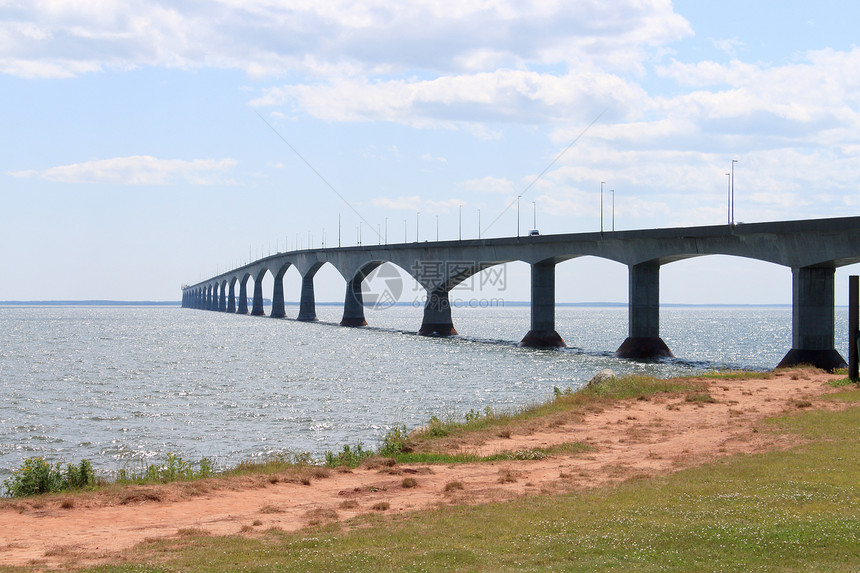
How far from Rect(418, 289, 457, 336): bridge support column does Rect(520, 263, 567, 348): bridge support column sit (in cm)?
1976

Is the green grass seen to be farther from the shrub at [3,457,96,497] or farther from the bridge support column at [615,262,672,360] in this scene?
the bridge support column at [615,262,672,360]

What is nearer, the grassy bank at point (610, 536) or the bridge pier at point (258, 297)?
the grassy bank at point (610, 536)

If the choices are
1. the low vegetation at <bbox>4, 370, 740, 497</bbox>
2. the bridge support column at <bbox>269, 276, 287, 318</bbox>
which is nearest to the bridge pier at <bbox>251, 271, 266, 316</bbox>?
the bridge support column at <bbox>269, 276, 287, 318</bbox>

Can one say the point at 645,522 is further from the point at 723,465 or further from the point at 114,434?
the point at 114,434

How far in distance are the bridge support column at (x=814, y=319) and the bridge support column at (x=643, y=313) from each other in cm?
1363

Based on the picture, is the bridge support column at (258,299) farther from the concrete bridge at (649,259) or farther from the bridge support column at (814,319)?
the bridge support column at (814,319)

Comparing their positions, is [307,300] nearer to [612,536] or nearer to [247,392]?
[247,392]

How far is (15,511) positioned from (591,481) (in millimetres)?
9843

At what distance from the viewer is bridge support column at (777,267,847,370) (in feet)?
142

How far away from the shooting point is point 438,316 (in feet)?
293

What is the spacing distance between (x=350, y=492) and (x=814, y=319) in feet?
117

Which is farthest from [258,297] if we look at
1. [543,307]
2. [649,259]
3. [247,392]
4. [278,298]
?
[247,392]

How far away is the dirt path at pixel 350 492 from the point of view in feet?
39.5

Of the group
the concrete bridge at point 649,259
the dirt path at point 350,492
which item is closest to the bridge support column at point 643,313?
the concrete bridge at point 649,259
